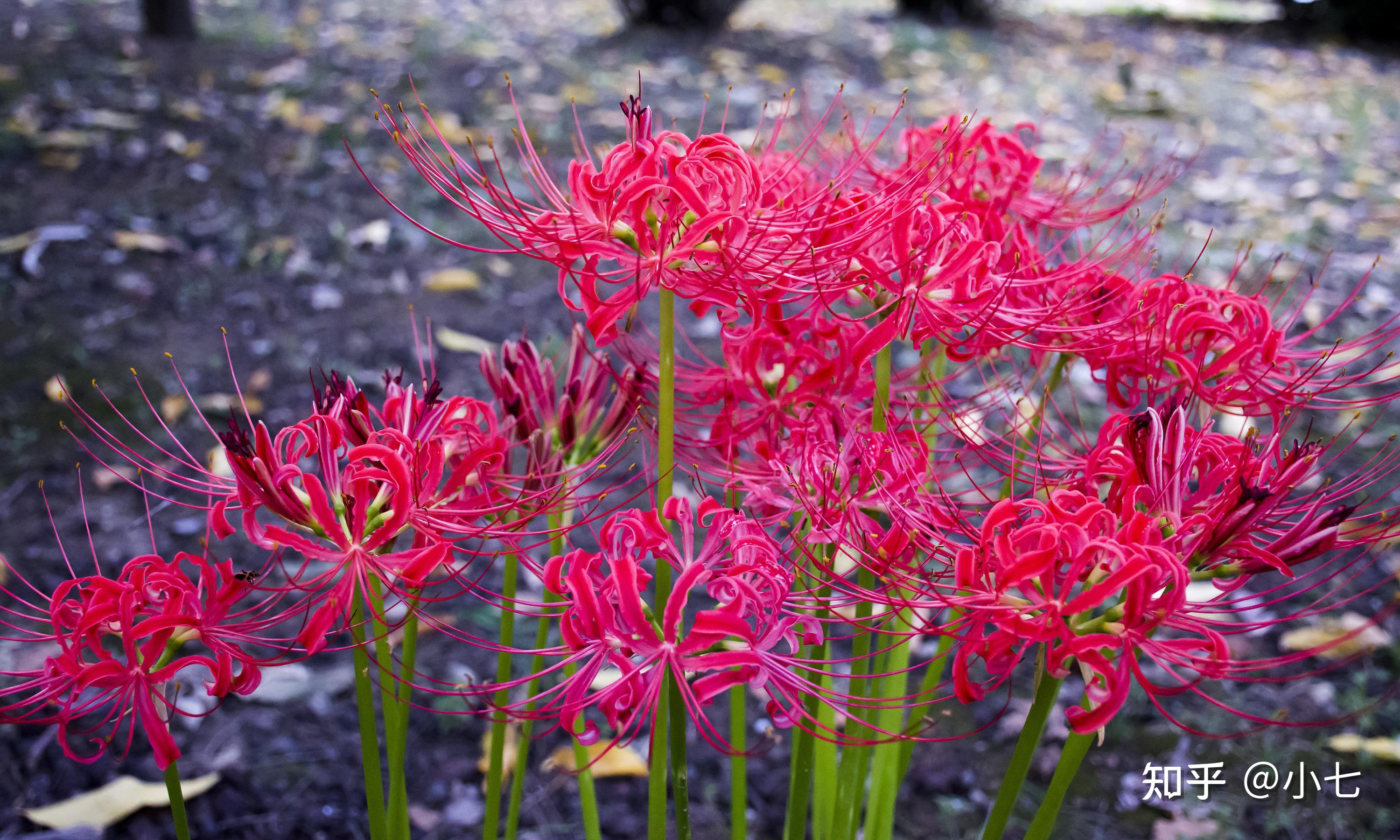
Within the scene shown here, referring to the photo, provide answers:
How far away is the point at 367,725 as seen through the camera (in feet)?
3.66

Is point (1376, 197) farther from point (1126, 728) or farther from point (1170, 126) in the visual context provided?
point (1126, 728)

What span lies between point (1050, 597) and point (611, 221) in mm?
526

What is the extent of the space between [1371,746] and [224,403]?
118 inches

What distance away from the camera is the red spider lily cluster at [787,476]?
91 centimetres

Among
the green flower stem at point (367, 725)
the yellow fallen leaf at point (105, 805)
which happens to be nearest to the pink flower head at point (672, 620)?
the green flower stem at point (367, 725)

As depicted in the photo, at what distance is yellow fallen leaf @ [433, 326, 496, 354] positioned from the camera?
3287 millimetres

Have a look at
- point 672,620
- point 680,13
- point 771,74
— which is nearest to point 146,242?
point 771,74

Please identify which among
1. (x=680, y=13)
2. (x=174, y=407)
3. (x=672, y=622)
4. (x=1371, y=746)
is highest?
(x=680, y=13)

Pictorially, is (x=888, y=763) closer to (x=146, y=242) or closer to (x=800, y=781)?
(x=800, y=781)

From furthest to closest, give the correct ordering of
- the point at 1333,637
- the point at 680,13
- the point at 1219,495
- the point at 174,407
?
the point at 680,13 → the point at 174,407 → the point at 1333,637 → the point at 1219,495

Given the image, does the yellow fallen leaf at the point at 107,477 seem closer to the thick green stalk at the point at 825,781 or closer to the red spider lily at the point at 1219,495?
the thick green stalk at the point at 825,781

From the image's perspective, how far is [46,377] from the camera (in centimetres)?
319

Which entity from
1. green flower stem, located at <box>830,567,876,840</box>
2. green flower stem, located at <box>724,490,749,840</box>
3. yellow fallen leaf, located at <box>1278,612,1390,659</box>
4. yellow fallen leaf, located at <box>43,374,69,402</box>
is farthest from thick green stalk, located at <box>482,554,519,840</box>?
yellow fallen leaf, located at <box>43,374,69,402</box>

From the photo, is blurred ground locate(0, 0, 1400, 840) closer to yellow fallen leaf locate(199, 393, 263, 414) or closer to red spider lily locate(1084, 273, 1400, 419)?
yellow fallen leaf locate(199, 393, 263, 414)
